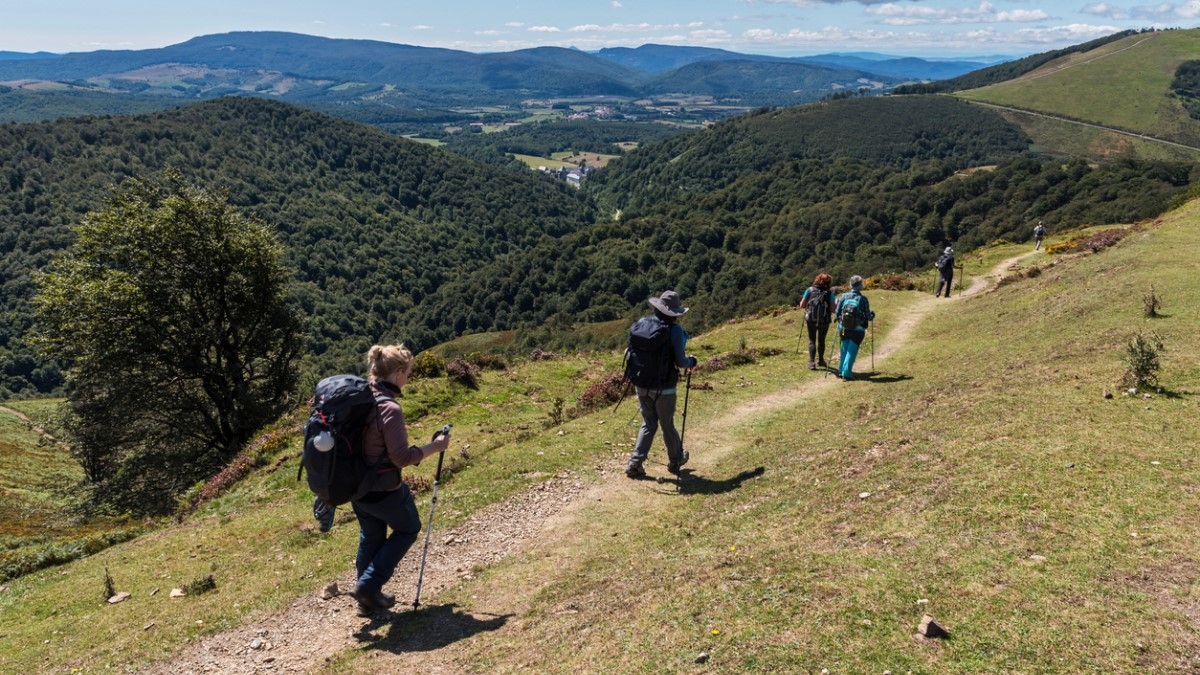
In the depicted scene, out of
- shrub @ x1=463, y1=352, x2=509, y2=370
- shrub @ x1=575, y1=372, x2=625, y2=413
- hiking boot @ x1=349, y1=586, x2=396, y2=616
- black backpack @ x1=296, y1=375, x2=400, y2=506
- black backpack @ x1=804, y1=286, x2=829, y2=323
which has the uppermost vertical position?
black backpack @ x1=296, y1=375, x2=400, y2=506

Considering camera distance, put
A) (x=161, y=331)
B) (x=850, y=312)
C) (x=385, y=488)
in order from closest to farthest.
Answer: (x=385, y=488)
(x=850, y=312)
(x=161, y=331)

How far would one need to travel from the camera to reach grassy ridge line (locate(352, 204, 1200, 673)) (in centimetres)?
554

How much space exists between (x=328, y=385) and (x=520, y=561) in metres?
4.22

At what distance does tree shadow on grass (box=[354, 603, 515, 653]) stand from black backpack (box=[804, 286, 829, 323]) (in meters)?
14.2

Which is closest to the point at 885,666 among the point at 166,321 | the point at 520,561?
the point at 520,561

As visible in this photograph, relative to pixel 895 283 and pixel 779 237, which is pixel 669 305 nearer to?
pixel 895 283

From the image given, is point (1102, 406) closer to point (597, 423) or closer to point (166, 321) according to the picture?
Answer: point (597, 423)

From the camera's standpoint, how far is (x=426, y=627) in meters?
7.67

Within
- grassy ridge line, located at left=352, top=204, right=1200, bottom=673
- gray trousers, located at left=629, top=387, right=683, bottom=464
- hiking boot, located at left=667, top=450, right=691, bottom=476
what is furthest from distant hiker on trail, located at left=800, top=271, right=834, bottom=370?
gray trousers, located at left=629, top=387, right=683, bottom=464

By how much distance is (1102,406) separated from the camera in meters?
10.5

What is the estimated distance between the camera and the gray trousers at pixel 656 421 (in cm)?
1134

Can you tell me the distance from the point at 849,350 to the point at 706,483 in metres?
8.75

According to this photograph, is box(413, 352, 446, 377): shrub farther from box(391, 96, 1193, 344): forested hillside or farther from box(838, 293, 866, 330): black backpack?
box(391, 96, 1193, 344): forested hillside

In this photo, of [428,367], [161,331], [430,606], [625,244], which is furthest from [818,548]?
[625,244]
